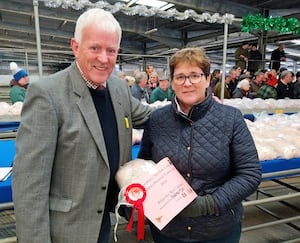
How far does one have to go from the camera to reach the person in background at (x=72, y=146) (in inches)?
32.1

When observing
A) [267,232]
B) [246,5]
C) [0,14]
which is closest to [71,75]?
[267,232]

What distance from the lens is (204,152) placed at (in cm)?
98

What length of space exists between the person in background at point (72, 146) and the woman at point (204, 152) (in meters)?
0.23

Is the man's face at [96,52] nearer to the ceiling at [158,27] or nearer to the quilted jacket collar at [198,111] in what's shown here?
the quilted jacket collar at [198,111]

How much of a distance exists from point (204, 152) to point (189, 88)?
0.24m

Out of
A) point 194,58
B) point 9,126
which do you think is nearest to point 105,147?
point 194,58

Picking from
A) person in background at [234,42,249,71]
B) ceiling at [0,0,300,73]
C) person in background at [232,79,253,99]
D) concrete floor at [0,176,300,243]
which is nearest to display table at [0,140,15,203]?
concrete floor at [0,176,300,243]

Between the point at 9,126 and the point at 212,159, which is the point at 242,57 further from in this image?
the point at 212,159

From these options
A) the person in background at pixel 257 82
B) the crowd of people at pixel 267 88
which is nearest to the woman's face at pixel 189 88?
the crowd of people at pixel 267 88

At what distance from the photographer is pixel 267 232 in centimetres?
240

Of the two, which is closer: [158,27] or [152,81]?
[152,81]

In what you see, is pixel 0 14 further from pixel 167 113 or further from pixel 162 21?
pixel 167 113

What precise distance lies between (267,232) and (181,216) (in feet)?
5.84

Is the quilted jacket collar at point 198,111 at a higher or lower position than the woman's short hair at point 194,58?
lower
